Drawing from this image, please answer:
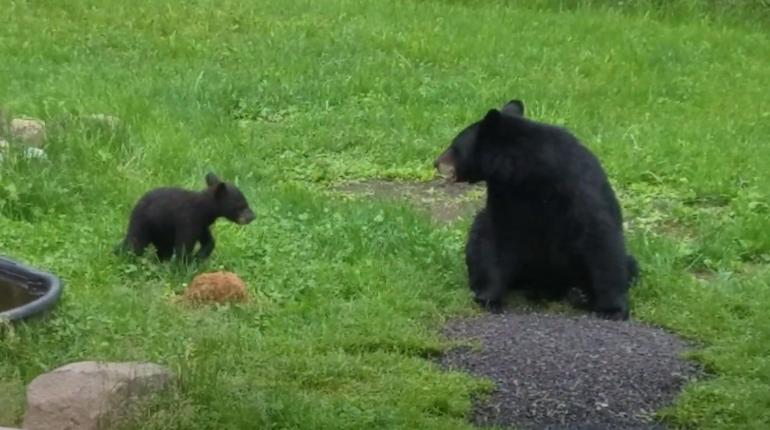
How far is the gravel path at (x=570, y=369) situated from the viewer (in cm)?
668

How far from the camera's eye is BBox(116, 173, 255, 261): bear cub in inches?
333

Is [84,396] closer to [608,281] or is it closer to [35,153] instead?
[608,281]

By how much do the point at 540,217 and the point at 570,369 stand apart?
1.49 meters

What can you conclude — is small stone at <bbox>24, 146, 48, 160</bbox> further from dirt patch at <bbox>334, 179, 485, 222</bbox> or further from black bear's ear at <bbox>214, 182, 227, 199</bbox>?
dirt patch at <bbox>334, 179, 485, 222</bbox>

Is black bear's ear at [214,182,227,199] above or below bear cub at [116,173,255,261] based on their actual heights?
above

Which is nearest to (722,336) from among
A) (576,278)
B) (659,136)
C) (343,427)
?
(576,278)

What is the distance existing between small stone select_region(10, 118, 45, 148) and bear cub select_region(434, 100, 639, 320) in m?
3.47

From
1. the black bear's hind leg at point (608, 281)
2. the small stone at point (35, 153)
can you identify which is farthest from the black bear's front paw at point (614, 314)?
the small stone at point (35, 153)

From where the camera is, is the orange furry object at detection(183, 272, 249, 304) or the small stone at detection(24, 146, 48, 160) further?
the small stone at detection(24, 146, 48, 160)

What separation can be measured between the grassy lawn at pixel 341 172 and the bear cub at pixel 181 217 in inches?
5.8

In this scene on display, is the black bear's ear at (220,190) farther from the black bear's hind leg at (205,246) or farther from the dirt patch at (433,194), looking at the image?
the dirt patch at (433,194)

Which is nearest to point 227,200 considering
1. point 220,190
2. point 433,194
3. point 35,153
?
point 220,190

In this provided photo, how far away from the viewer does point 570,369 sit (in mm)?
7141

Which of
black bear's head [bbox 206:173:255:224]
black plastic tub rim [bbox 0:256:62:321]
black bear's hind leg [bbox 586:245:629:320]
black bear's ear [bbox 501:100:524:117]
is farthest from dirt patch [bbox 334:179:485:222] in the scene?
black plastic tub rim [bbox 0:256:62:321]
